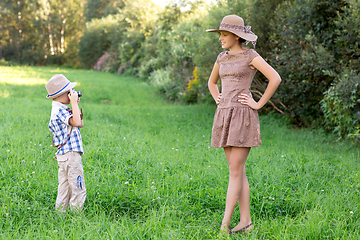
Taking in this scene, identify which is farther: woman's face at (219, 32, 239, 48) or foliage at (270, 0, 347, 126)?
foliage at (270, 0, 347, 126)

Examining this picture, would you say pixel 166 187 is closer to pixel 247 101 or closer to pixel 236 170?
pixel 236 170

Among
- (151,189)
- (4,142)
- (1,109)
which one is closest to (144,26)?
(1,109)

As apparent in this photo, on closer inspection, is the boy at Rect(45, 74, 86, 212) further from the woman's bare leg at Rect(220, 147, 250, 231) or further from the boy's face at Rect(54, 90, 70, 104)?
the woman's bare leg at Rect(220, 147, 250, 231)

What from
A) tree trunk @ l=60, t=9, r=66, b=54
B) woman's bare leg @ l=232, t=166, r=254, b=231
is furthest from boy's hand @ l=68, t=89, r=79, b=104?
tree trunk @ l=60, t=9, r=66, b=54

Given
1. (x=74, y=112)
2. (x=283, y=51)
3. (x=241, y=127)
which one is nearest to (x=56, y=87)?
(x=74, y=112)

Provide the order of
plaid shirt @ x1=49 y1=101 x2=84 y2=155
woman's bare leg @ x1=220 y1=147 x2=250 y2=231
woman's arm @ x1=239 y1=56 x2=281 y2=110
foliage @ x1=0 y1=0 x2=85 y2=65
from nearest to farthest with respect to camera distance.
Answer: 1. woman's arm @ x1=239 y1=56 x2=281 y2=110
2. woman's bare leg @ x1=220 y1=147 x2=250 y2=231
3. plaid shirt @ x1=49 y1=101 x2=84 y2=155
4. foliage @ x1=0 y1=0 x2=85 y2=65

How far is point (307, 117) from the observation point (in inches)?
354

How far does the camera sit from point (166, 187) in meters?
4.29

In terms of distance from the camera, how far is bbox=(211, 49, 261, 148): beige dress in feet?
10.0

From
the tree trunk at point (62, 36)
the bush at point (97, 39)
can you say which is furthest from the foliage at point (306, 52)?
the tree trunk at point (62, 36)

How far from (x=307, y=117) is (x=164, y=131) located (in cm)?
448

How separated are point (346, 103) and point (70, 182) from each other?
608 cm

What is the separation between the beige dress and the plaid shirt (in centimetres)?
170

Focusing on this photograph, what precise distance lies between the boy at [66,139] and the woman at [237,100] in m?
1.63
